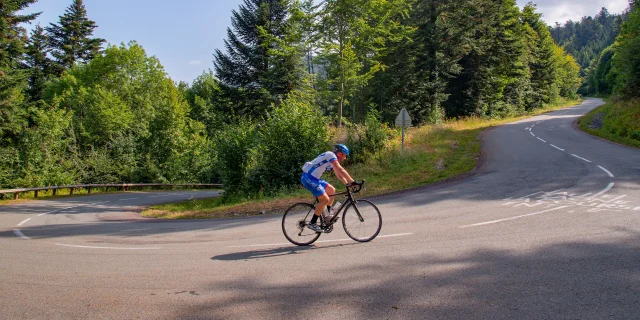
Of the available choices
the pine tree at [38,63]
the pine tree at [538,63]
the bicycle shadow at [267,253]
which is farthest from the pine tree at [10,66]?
the pine tree at [538,63]

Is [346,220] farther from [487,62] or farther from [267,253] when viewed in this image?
[487,62]

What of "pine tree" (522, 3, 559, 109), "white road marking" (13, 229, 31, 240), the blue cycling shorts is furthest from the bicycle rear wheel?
"pine tree" (522, 3, 559, 109)

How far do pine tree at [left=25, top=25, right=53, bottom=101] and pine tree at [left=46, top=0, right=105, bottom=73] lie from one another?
0.96 m

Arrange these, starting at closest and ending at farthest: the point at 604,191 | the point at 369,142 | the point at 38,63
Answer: the point at 604,191, the point at 369,142, the point at 38,63

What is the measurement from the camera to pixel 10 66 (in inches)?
1095

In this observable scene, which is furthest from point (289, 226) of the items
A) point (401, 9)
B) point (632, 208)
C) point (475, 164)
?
point (401, 9)

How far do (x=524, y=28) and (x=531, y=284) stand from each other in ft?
185

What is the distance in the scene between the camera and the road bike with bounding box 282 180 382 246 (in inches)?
305

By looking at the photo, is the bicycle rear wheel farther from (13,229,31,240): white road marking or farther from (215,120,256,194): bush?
(215,120,256,194): bush

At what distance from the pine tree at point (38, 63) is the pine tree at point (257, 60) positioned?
1153 inches

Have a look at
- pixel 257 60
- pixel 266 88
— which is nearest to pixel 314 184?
pixel 266 88

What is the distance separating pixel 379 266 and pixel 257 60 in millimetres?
26959

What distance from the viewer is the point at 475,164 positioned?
17484 mm

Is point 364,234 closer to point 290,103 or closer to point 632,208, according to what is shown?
point 632,208
